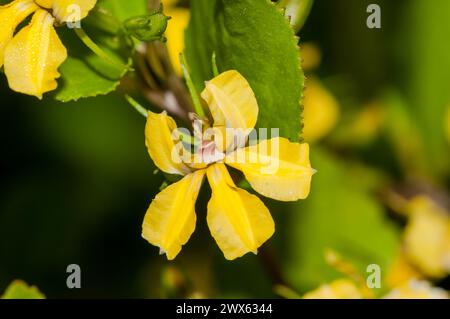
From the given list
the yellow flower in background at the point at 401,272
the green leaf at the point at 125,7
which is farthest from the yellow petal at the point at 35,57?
the yellow flower in background at the point at 401,272

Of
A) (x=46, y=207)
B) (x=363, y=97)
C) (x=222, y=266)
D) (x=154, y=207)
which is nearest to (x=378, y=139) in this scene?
(x=363, y=97)

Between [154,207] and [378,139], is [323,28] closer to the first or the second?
[378,139]

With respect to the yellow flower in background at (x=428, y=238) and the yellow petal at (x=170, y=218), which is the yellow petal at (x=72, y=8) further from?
the yellow flower in background at (x=428, y=238)

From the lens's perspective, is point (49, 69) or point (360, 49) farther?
point (360, 49)

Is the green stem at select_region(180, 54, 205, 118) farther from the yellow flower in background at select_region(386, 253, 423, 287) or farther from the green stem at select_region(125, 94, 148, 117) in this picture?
the yellow flower in background at select_region(386, 253, 423, 287)

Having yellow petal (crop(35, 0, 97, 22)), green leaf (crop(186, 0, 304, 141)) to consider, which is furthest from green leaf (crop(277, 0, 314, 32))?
yellow petal (crop(35, 0, 97, 22))

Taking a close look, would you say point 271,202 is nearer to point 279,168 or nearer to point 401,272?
point 401,272
